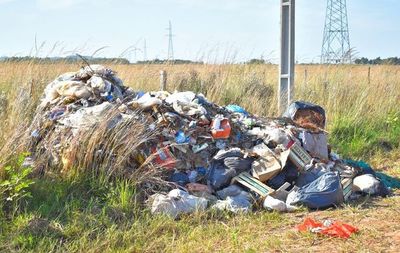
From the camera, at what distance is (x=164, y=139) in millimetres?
5957

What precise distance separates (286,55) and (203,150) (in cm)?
403

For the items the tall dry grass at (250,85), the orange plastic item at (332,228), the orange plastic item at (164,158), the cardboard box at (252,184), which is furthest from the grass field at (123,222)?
the orange plastic item at (164,158)

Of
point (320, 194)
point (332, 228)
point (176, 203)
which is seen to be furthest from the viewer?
point (320, 194)

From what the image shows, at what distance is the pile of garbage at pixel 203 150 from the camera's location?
543cm

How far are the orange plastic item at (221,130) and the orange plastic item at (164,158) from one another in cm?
74

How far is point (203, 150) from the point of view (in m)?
6.08

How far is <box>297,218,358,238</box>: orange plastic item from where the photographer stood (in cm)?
439

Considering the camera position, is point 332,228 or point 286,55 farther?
point 286,55

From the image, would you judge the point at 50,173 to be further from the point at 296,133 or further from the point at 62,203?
the point at 296,133

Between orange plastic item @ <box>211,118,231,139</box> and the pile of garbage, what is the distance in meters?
0.01

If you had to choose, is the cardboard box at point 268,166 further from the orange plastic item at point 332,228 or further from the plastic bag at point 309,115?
the plastic bag at point 309,115

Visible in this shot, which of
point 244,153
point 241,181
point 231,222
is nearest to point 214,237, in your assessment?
point 231,222

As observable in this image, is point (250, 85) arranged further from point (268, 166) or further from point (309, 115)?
point (268, 166)

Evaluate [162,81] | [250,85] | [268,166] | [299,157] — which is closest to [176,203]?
[268,166]
